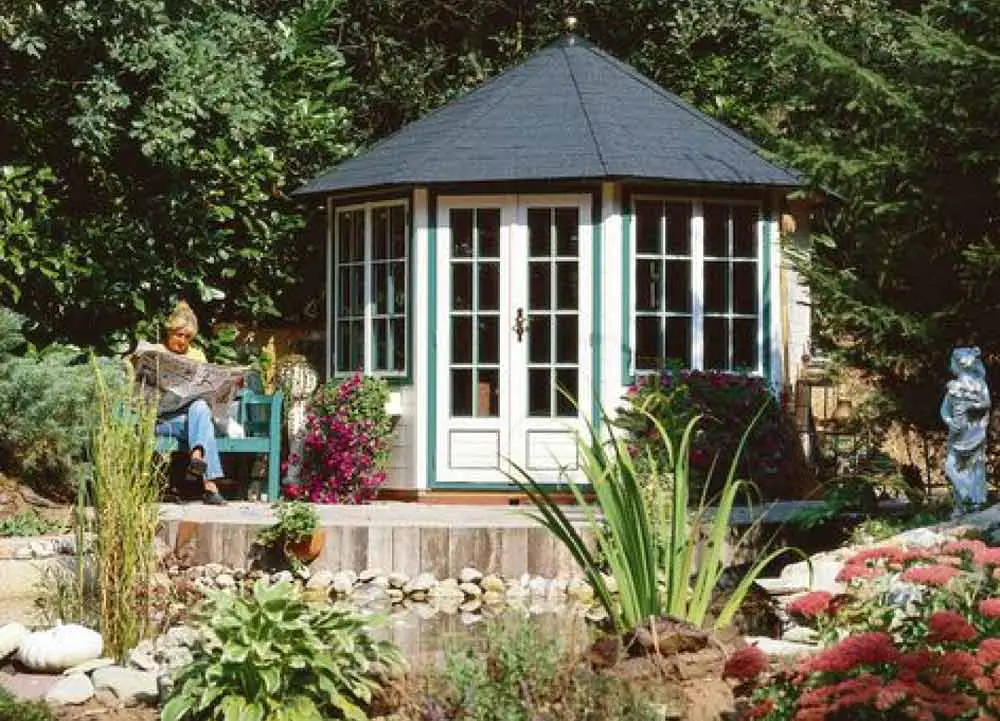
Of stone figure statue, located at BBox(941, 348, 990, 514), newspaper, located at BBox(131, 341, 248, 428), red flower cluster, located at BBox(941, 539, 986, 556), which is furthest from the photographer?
newspaper, located at BBox(131, 341, 248, 428)

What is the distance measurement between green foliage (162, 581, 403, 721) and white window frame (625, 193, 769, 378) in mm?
7149

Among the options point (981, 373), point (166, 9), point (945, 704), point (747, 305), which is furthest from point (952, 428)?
point (166, 9)

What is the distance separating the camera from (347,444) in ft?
43.0

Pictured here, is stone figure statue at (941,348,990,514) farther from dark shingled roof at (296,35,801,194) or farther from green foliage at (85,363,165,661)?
green foliage at (85,363,165,661)

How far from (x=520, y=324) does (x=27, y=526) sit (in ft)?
13.4

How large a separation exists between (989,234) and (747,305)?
3.32 meters

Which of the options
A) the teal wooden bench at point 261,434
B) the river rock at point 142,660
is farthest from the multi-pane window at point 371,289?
the river rock at point 142,660

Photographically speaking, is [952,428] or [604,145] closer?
[952,428]

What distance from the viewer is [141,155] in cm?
1423

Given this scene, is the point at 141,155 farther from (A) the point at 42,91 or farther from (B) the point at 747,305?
(B) the point at 747,305

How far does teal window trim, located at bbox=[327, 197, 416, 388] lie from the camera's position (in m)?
13.5

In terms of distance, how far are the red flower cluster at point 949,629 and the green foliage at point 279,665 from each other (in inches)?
75.4

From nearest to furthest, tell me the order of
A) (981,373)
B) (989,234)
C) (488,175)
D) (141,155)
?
(981,373)
(989,234)
(488,175)
(141,155)

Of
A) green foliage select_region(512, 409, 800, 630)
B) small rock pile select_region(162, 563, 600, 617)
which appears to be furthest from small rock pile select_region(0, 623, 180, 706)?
small rock pile select_region(162, 563, 600, 617)
